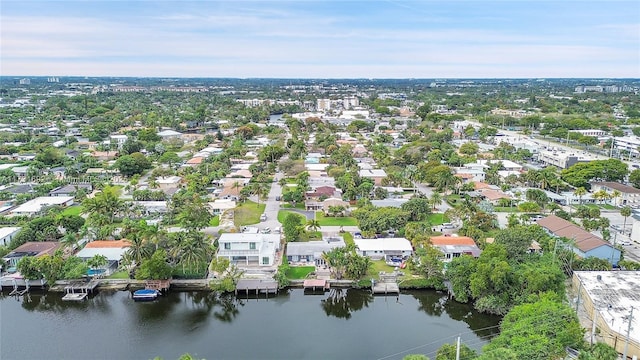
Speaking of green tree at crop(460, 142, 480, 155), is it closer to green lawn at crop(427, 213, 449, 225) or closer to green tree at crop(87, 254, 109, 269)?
green lawn at crop(427, 213, 449, 225)

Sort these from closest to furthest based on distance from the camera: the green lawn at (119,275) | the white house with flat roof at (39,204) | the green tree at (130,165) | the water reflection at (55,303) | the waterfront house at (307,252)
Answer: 1. the water reflection at (55,303)
2. the green lawn at (119,275)
3. the waterfront house at (307,252)
4. the white house with flat roof at (39,204)
5. the green tree at (130,165)

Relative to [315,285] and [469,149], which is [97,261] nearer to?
[315,285]

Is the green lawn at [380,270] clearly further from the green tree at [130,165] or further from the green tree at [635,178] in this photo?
the green tree at [130,165]

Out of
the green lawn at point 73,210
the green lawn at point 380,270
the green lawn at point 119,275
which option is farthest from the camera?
the green lawn at point 73,210

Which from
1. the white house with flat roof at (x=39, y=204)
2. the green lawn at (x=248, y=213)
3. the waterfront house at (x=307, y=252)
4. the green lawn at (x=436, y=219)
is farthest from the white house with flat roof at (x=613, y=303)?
→ the white house with flat roof at (x=39, y=204)

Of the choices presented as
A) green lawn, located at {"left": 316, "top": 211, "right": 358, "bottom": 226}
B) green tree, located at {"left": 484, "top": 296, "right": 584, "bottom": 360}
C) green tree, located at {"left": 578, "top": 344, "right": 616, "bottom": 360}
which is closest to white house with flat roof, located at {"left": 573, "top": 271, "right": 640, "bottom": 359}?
green tree, located at {"left": 578, "top": 344, "right": 616, "bottom": 360}

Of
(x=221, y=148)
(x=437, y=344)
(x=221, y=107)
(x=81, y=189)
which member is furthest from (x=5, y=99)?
(x=437, y=344)

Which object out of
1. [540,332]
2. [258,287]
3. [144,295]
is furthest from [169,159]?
[540,332]
